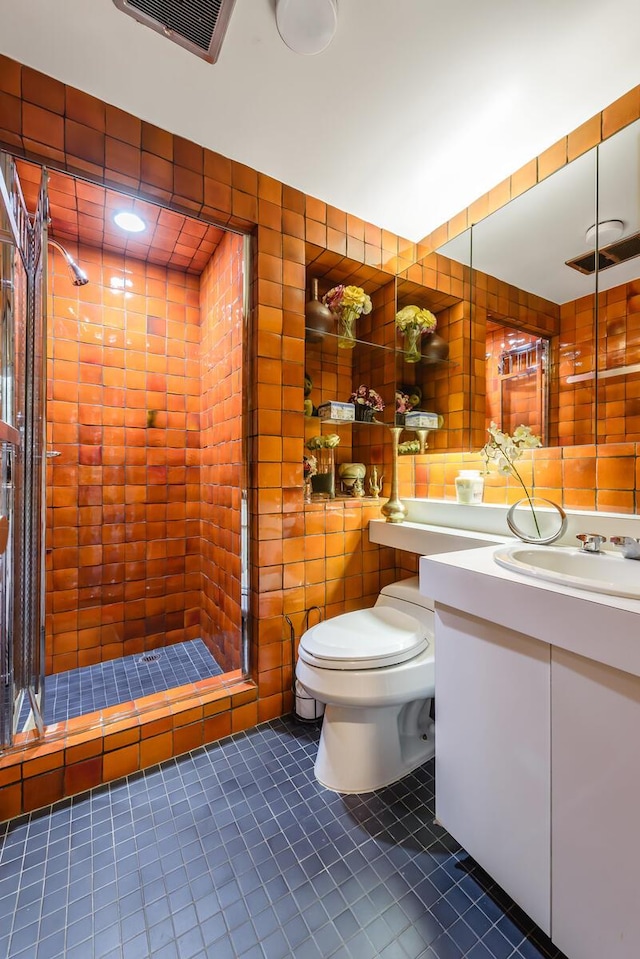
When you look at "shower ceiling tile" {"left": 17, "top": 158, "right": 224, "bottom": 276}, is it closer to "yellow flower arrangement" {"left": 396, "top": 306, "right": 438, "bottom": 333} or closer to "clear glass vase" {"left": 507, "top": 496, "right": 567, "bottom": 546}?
"yellow flower arrangement" {"left": 396, "top": 306, "right": 438, "bottom": 333}

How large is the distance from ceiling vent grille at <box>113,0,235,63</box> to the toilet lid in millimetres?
1752

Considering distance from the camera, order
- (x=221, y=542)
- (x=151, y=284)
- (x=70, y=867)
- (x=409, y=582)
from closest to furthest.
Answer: (x=70, y=867) < (x=409, y=582) < (x=221, y=542) < (x=151, y=284)

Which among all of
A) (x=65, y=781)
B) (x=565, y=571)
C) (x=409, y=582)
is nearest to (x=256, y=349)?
(x=409, y=582)

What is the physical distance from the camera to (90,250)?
2020mm

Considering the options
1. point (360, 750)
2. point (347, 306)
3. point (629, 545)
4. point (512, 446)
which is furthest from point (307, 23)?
point (360, 750)

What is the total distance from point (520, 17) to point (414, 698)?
6.23ft

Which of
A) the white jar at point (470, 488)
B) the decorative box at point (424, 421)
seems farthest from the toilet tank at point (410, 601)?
the decorative box at point (424, 421)

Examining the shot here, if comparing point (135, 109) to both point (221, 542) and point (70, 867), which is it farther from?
point (70, 867)

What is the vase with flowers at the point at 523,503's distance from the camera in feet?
4.10

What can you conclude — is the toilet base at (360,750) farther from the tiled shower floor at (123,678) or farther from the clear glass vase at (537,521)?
the tiled shower floor at (123,678)

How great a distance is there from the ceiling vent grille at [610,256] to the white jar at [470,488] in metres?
0.81

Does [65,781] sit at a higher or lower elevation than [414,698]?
lower

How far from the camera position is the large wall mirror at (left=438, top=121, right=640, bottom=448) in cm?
124

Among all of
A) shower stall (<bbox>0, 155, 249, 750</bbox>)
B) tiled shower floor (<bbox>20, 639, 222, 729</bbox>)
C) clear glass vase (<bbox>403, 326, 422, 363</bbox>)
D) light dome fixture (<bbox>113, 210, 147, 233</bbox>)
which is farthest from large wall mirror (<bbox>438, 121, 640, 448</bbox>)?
tiled shower floor (<bbox>20, 639, 222, 729</bbox>)
